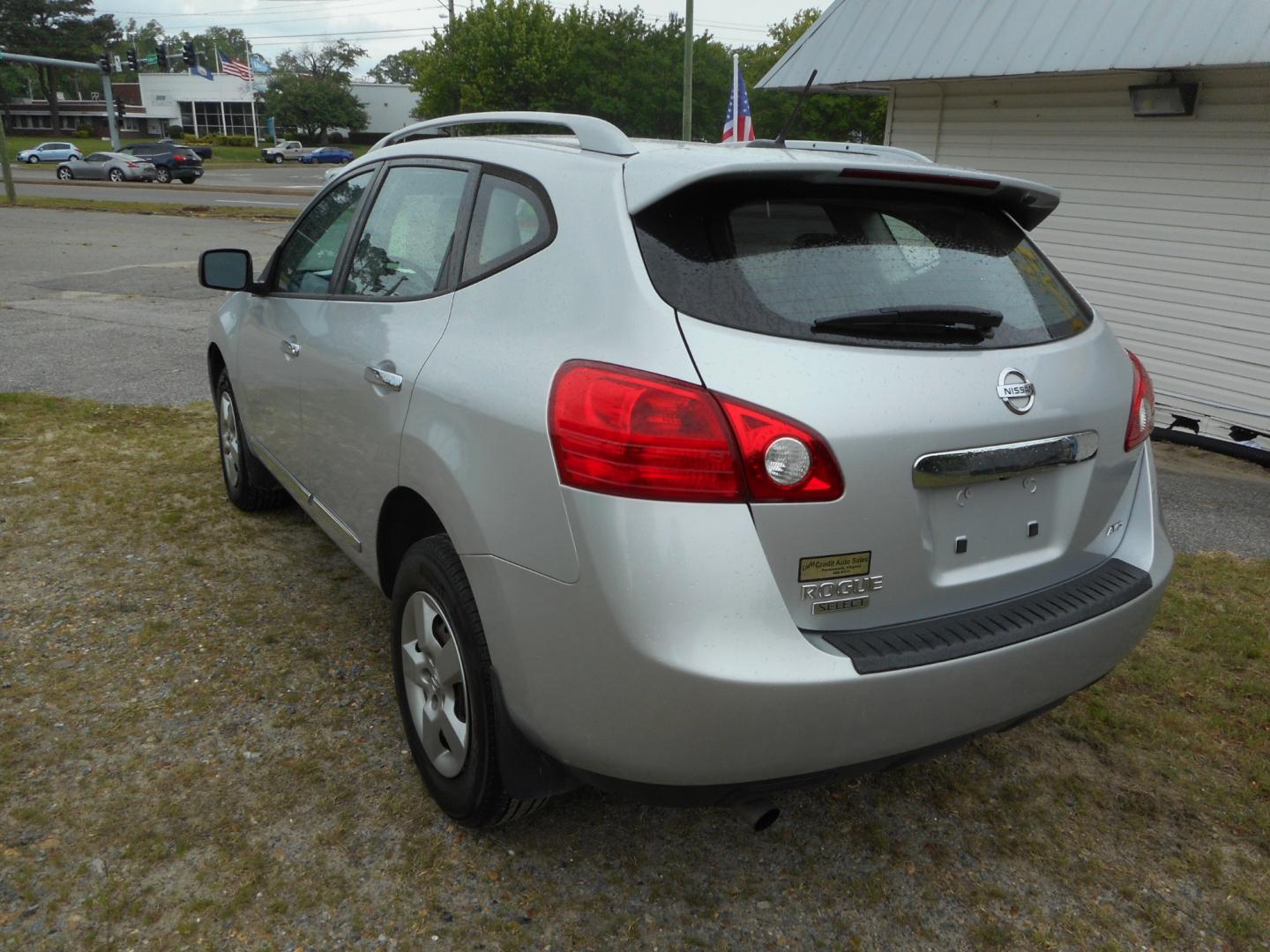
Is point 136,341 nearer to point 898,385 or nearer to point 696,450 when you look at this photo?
point 696,450

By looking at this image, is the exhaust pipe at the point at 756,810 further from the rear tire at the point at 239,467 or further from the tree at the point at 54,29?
the tree at the point at 54,29

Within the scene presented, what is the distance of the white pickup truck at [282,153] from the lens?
67.0 metres

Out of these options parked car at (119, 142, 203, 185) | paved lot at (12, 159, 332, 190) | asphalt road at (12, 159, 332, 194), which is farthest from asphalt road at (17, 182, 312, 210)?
parked car at (119, 142, 203, 185)

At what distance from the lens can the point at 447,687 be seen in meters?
2.63

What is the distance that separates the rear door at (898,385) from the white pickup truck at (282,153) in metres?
71.3

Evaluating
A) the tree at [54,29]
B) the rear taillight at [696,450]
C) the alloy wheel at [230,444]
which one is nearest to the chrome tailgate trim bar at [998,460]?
the rear taillight at [696,450]

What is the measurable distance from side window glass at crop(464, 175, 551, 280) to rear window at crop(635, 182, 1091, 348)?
1.16 feet

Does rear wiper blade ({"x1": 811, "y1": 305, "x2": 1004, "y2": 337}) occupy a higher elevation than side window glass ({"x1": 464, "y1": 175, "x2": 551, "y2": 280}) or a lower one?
lower

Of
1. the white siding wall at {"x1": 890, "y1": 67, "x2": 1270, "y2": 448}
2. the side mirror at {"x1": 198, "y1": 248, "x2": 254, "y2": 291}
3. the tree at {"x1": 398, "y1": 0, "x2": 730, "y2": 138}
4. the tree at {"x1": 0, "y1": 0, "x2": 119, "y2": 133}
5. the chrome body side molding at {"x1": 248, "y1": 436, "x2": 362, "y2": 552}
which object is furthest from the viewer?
the tree at {"x1": 0, "y1": 0, "x2": 119, "y2": 133}

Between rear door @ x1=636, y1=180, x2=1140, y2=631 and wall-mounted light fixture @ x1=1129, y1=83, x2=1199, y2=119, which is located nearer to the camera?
rear door @ x1=636, y1=180, x2=1140, y2=631

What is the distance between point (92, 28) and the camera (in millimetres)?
84750

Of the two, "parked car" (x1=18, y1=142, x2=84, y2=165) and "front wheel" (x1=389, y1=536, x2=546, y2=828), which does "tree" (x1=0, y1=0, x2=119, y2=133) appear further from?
"front wheel" (x1=389, y1=536, x2=546, y2=828)

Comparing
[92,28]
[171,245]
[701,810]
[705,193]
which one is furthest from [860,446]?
[92,28]

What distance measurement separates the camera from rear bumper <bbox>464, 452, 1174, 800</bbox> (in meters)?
1.98
